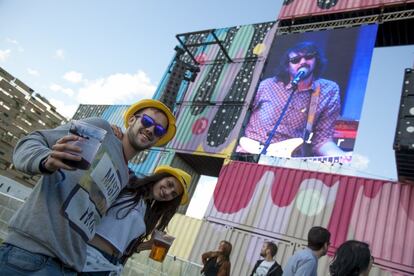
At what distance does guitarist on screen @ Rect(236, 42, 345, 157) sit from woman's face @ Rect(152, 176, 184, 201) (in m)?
9.85

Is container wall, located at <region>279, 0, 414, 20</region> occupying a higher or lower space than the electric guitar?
higher

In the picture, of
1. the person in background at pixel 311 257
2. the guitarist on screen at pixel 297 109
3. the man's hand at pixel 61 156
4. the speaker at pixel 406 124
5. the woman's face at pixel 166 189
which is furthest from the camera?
the guitarist on screen at pixel 297 109

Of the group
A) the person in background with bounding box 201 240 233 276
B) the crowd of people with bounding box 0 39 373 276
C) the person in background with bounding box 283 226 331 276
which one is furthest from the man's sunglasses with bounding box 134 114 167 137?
the person in background with bounding box 201 240 233 276

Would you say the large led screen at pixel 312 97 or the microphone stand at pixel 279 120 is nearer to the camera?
the large led screen at pixel 312 97

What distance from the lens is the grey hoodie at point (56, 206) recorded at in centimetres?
145

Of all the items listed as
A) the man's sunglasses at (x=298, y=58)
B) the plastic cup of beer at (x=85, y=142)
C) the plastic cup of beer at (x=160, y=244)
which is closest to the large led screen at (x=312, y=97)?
the man's sunglasses at (x=298, y=58)

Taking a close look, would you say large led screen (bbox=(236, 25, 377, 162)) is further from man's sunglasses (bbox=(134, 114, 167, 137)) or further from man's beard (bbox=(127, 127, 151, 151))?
man's beard (bbox=(127, 127, 151, 151))

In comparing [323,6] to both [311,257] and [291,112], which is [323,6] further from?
[311,257]

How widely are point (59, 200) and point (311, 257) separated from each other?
263cm

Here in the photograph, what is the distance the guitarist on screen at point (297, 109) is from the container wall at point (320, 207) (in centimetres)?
99

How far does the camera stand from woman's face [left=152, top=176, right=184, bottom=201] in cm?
254

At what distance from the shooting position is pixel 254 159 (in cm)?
1399

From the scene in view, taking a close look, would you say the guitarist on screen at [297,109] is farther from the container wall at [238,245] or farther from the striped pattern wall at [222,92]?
the container wall at [238,245]

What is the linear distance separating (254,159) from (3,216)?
9.08 m
